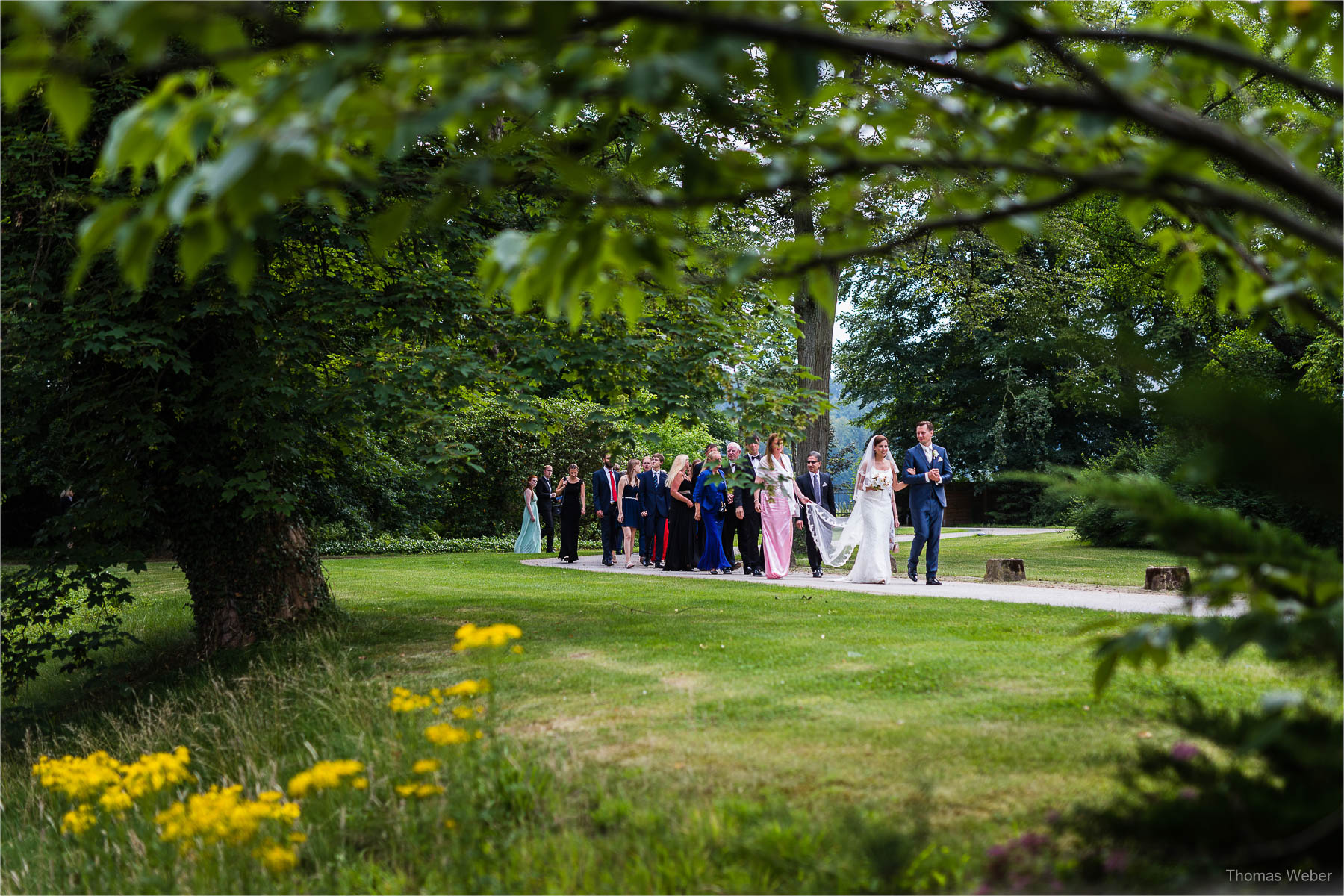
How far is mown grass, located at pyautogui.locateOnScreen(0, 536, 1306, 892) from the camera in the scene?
12.7 ft

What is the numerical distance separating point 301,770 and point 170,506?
5230 mm

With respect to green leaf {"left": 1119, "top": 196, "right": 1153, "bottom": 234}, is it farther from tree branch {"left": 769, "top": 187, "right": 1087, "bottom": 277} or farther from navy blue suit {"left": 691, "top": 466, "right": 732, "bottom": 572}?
navy blue suit {"left": 691, "top": 466, "right": 732, "bottom": 572}

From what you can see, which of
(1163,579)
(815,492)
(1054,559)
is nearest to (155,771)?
(1163,579)

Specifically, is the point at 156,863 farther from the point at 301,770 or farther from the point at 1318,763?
the point at 1318,763

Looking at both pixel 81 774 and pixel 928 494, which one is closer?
pixel 81 774

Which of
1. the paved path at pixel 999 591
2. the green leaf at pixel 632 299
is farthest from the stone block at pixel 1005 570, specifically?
the green leaf at pixel 632 299

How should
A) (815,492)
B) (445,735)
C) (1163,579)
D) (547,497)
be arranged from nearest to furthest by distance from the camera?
(445,735), (1163,579), (815,492), (547,497)

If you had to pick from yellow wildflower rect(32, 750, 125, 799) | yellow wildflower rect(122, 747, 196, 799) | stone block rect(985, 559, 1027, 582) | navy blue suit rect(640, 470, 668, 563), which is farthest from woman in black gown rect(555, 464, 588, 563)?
yellow wildflower rect(122, 747, 196, 799)

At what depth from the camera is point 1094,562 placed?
62.0ft

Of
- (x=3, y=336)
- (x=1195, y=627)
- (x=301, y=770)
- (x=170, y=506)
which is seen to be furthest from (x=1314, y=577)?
(x=170, y=506)

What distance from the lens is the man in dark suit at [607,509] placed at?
20.9 m

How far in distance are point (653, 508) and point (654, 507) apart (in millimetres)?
21

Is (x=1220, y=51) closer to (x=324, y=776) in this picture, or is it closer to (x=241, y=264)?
(x=241, y=264)

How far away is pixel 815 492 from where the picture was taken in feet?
55.2
